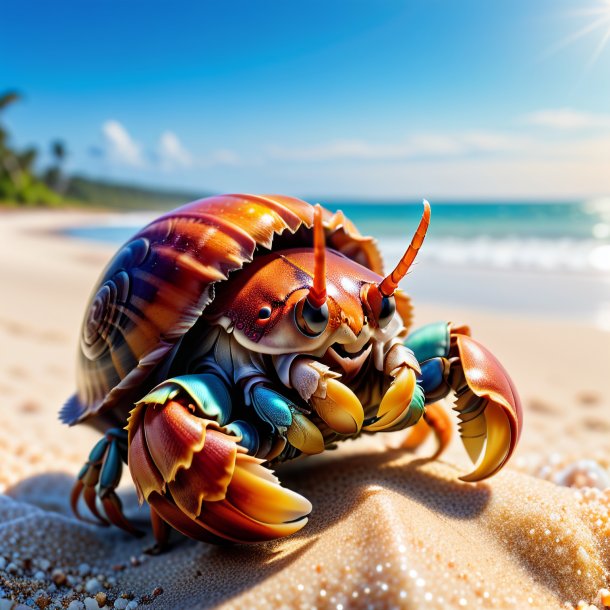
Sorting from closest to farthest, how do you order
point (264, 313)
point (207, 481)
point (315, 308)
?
point (207, 481) < point (315, 308) < point (264, 313)

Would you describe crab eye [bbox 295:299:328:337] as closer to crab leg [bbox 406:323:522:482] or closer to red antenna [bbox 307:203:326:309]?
red antenna [bbox 307:203:326:309]

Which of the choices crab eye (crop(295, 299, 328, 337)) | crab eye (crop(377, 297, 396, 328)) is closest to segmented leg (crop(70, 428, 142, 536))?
crab eye (crop(295, 299, 328, 337))

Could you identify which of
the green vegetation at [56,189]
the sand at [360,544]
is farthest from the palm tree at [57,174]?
the sand at [360,544]

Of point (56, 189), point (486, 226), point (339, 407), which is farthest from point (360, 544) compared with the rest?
point (56, 189)

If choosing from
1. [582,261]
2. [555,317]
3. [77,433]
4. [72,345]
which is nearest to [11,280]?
[72,345]

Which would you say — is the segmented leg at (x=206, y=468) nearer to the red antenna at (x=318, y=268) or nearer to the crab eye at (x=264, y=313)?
the crab eye at (x=264, y=313)

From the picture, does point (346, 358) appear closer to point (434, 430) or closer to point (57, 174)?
point (434, 430)
